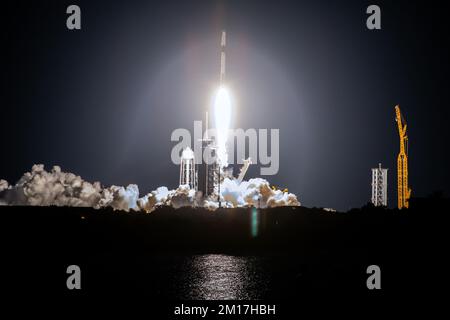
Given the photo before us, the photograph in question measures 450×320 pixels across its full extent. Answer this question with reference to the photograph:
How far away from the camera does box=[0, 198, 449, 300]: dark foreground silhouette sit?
6500 centimetres

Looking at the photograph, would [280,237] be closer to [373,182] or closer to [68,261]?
[373,182]

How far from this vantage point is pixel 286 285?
68.1 m

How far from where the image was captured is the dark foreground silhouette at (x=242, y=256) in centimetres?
6500

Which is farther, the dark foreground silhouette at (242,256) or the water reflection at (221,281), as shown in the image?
the dark foreground silhouette at (242,256)

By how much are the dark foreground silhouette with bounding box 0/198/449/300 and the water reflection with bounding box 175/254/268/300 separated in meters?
0.13

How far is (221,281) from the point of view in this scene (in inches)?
2832

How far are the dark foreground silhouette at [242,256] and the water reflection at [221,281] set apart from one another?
0.13 metres

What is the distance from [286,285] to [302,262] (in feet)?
120

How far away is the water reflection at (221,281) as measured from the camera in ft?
197

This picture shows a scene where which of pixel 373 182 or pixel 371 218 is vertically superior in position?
pixel 373 182

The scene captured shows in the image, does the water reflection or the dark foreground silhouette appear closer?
the water reflection
